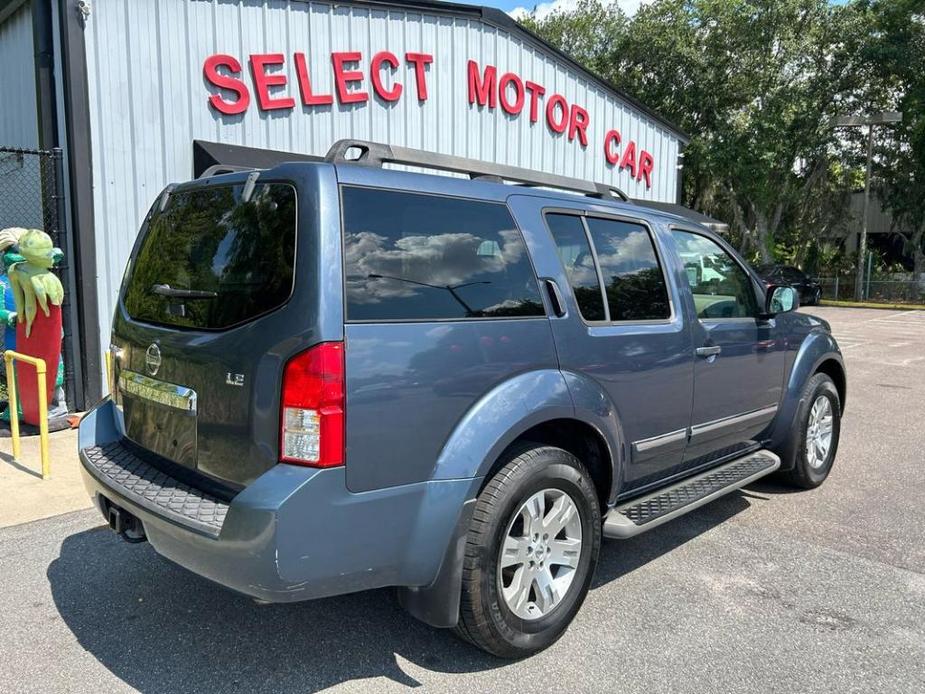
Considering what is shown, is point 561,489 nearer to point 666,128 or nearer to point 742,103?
point 666,128

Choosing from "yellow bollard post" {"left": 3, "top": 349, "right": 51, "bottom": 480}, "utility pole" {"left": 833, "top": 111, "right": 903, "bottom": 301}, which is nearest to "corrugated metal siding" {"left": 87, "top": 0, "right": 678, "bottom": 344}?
"yellow bollard post" {"left": 3, "top": 349, "right": 51, "bottom": 480}

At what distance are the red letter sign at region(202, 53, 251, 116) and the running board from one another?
639 cm

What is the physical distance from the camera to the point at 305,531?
2.32 metres

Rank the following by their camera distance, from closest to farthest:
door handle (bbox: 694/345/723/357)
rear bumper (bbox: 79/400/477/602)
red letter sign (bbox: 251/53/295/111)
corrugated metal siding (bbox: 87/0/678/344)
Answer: rear bumper (bbox: 79/400/477/602) → door handle (bbox: 694/345/723/357) → corrugated metal siding (bbox: 87/0/678/344) → red letter sign (bbox: 251/53/295/111)

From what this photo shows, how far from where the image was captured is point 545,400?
2910mm

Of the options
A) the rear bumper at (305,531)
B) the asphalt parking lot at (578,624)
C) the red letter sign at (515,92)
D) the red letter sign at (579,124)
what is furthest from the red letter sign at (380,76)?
the rear bumper at (305,531)

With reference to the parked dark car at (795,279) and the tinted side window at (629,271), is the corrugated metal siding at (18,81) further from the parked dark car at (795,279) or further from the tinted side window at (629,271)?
the parked dark car at (795,279)

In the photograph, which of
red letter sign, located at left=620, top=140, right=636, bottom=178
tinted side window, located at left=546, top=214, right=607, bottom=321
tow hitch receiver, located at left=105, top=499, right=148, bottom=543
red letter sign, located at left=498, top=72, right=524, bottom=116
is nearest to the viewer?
tow hitch receiver, located at left=105, top=499, right=148, bottom=543

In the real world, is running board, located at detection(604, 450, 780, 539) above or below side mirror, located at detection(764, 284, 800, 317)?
below

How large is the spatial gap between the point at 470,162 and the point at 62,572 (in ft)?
9.68

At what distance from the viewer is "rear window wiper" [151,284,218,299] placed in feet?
8.97

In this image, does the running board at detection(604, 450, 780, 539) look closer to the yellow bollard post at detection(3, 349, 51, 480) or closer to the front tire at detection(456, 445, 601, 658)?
the front tire at detection(456, 445, 601, 658)

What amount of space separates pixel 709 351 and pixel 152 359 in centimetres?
280

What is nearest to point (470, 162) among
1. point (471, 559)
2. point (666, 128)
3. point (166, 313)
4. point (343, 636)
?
point (166, 313)
